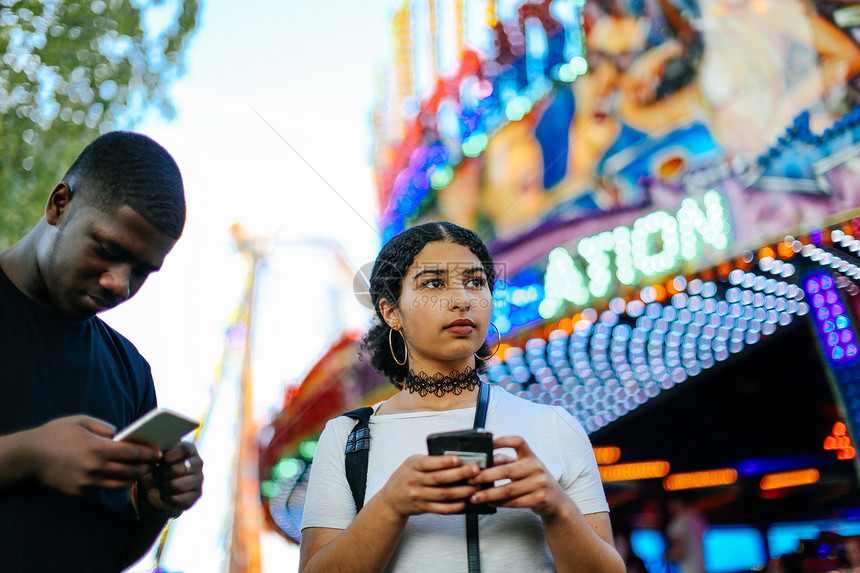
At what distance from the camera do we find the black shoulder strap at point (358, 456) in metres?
1.96

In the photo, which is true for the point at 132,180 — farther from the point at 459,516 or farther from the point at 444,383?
the point at 459,516

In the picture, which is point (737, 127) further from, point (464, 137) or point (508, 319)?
point (464, 137)

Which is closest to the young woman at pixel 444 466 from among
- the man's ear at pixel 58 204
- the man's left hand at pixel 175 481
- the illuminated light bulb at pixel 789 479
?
the man's left hand at pixel 175 481

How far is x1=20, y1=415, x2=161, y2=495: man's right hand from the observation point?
1.41 metres

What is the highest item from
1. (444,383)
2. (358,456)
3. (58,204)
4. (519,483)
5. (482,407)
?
(58,204)

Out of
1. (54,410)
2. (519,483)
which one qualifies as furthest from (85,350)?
(519,483)

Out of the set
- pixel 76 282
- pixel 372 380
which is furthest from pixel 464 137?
pixel 76 282

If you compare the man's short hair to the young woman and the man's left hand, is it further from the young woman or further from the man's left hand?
the young woman

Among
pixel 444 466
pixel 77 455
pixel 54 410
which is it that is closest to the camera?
pixel 77 455

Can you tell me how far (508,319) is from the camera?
27.7 ft

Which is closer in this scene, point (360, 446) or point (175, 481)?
point (175, 481)

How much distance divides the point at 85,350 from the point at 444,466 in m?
1.10

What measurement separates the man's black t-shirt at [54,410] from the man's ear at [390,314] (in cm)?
92

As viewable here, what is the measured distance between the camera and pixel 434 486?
1.58m
